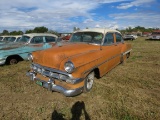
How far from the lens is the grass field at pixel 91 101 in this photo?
3449 mm

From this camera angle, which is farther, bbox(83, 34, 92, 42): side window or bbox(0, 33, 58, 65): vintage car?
bbox(0, 33, 58, 65): vintage car

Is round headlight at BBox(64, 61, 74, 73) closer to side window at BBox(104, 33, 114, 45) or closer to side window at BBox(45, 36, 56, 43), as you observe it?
side window at BBox(104, 33, 114, 45)

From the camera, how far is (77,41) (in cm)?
554

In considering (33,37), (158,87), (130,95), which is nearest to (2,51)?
(33,37)

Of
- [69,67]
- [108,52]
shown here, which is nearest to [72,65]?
[69,67]

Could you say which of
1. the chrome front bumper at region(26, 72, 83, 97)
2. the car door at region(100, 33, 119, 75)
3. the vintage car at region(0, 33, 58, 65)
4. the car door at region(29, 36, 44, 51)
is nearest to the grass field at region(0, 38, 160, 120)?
the chrome front bumper at region(26, 72, 83, 97)

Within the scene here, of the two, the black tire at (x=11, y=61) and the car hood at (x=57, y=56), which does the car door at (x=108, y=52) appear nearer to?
the car hood at (x=57, y=56)

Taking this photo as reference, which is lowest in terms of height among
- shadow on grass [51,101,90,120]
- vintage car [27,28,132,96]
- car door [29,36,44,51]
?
shadow on grass [51,101,90,120]

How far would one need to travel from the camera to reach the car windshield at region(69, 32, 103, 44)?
201 inches

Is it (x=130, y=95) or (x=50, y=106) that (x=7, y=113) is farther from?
(x=130, y=95)

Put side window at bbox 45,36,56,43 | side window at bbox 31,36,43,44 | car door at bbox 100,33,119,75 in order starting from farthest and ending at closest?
side window at bbox 45,36,56,43 < side window at bbox 31,36,43,44 < car door at bbox 100,33,119,75

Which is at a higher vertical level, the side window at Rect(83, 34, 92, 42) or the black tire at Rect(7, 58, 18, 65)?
the side window at Rect(83, 34, 92, 42)

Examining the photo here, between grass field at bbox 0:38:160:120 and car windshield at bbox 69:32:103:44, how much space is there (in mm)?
1461

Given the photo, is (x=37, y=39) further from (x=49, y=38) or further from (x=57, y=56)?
(x=57, y=56)
